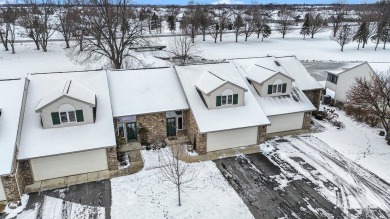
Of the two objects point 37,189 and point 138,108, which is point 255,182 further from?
point 37,189

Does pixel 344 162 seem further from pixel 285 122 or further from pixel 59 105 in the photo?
pixel 59 105

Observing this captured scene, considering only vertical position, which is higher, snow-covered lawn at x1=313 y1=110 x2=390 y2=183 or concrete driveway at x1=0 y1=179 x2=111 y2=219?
snow-covered lawn at x1=313 y1=110 x2=390 y2=183

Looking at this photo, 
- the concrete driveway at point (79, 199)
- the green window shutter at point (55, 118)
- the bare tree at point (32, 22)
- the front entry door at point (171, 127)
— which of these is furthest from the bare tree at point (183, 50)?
the concrete driveway at point (79, 199)

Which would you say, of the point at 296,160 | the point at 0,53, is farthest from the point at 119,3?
the point at 0,53

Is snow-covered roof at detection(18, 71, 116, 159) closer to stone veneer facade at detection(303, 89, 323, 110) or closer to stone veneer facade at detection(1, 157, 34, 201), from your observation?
stone veneer facade at detection(1, 157, 34, 201)

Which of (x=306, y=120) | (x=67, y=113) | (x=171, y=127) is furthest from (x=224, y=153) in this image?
(x=67, y=113)

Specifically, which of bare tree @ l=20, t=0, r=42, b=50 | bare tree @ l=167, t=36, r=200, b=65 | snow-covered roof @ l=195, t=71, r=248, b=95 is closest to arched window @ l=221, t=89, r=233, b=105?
snow-covered roof @ l=195, t=71, r=248, b=95
